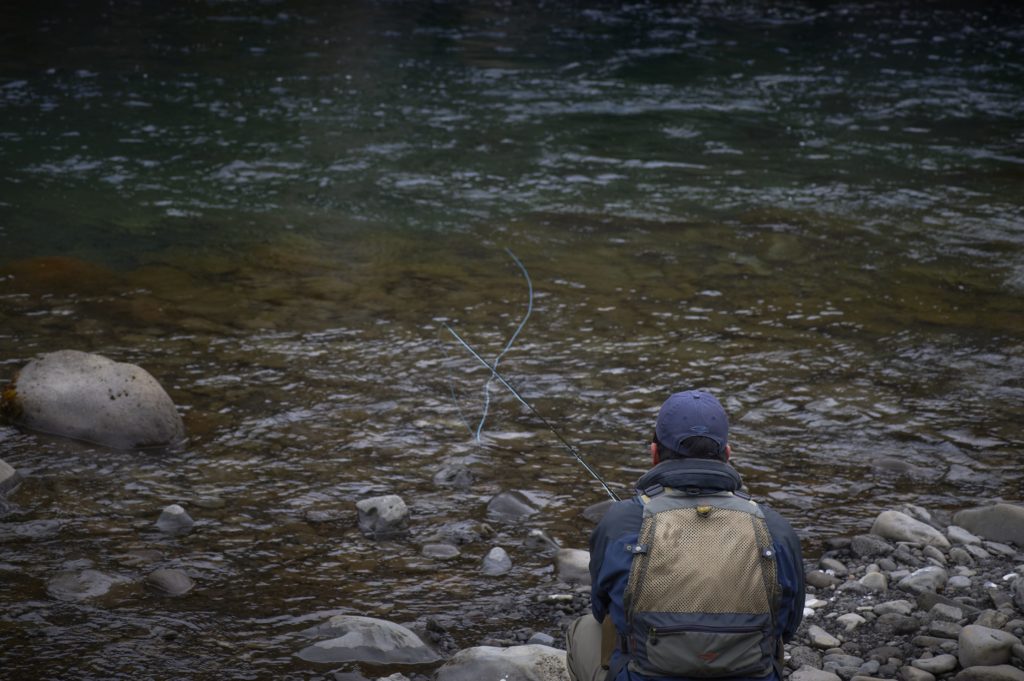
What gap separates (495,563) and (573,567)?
351 millimetres

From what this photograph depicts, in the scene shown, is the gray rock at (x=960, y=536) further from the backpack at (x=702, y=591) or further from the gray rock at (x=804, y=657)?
the backpack at (x=702, y=591)

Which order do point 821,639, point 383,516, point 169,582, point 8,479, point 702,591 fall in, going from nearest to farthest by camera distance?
point 702,591 → point 821,639 → point 169,582 → point 383,516 → point 8,479

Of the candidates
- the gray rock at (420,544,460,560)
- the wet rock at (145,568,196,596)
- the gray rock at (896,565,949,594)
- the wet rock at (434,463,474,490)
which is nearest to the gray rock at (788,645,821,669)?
the gray rock at (896,565,949,594)

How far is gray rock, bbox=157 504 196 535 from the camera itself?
5199 millimetres

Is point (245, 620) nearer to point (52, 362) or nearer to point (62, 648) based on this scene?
point (62, 648)

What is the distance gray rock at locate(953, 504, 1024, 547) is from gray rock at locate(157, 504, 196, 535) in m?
3.51

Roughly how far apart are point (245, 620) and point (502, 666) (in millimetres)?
1148

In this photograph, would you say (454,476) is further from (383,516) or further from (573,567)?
(573,567)

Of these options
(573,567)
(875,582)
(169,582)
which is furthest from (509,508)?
(875,582)

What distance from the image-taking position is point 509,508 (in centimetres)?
555

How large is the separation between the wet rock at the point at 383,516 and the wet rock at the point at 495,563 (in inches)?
18.4

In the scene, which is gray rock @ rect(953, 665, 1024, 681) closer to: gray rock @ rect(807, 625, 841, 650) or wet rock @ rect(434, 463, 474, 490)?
gray rock @ rect(807, 625, 841, 650)

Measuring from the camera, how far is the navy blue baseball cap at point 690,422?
9.77 feet

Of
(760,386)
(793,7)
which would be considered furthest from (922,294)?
(793,7)
